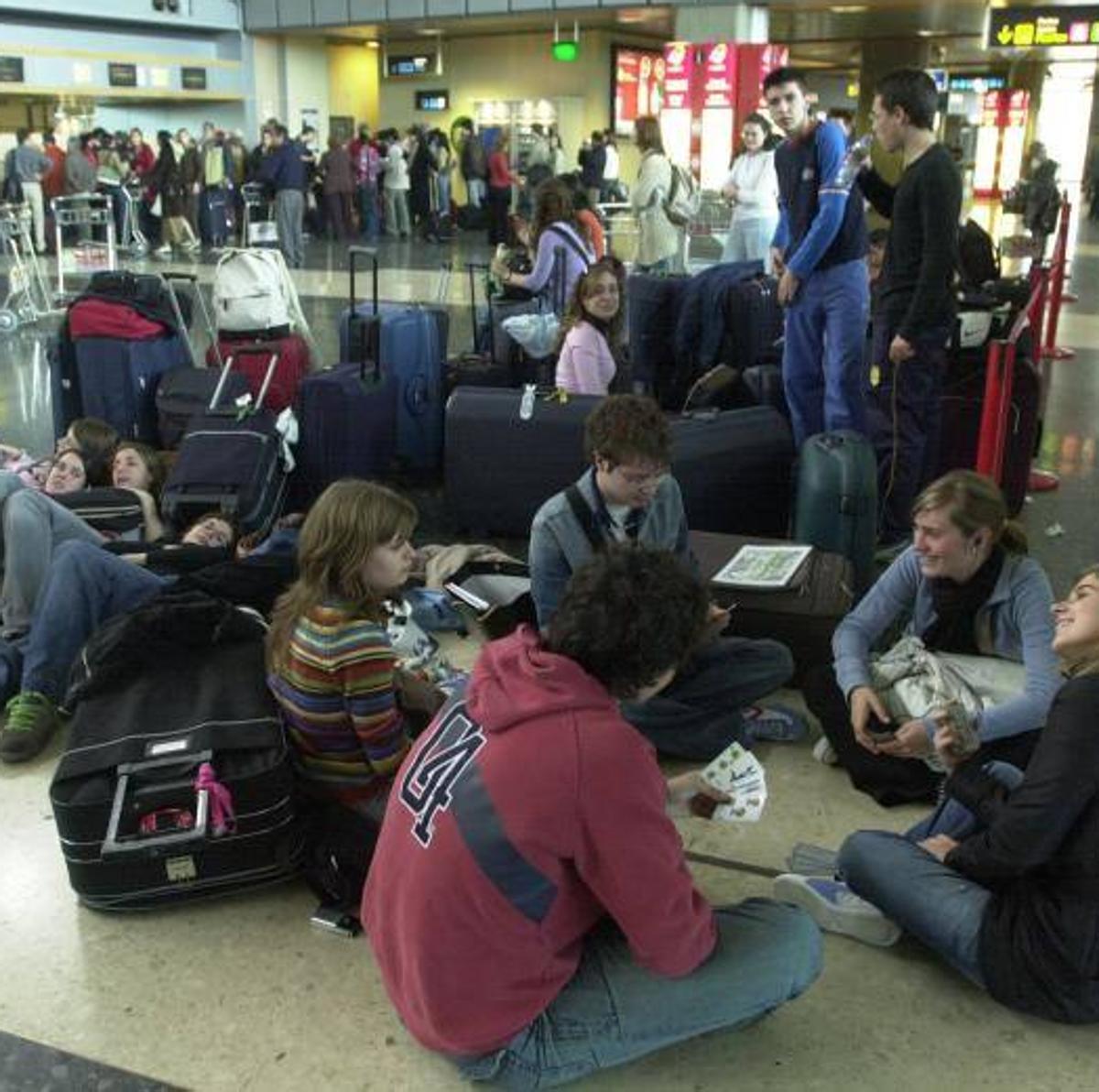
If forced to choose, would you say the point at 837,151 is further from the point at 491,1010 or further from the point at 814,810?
the point at 491,1010

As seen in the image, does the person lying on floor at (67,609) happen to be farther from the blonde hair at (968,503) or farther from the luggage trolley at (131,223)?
the luggage trolley at (131,223)

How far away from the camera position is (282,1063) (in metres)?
2.19

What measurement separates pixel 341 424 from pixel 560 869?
11.9 feet

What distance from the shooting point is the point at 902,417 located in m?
4.73

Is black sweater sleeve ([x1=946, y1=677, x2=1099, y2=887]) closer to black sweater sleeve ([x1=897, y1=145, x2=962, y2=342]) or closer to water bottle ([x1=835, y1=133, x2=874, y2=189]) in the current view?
black sweater sleeve ([x1=897, y1=145, x2=962, y2=342])

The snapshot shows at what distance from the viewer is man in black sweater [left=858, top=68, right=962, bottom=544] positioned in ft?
14.5

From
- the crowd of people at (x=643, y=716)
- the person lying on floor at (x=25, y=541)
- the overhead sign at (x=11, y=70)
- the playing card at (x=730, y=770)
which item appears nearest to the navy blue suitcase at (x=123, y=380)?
the crowd of people at (x=643, y=716)

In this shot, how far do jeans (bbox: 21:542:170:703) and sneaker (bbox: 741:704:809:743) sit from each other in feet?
5.72

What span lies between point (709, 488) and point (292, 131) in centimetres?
2156

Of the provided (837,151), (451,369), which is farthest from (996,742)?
(451,369)

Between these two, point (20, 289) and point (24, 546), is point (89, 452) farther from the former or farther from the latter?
point (20, 289)

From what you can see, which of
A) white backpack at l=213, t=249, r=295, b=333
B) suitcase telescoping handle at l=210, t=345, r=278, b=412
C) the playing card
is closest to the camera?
the playing card

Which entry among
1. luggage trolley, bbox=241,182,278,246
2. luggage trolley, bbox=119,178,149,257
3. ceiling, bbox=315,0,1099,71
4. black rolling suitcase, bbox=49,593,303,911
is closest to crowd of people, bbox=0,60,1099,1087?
black rolling suitcase, bbox=49,593,303,911

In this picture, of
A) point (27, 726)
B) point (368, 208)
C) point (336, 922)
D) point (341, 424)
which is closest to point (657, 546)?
point (336, 922)
